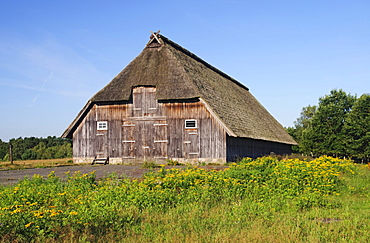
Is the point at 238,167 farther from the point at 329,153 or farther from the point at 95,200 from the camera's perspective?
the point at 329,153

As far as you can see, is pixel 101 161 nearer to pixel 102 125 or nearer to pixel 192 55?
pixel 102 125

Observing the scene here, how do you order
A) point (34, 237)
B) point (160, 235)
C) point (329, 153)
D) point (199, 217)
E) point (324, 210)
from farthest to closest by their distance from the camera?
1. point (329, 153)
2. point (324, 210)
3. point (199, 217)
4. point (160, 235)
5. point (34, 237)

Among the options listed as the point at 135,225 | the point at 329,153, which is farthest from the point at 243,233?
the point at 329,153

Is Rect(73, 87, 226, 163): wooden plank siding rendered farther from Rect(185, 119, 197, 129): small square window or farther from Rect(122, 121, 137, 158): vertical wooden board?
Rect(185, 119, 197, 129): small square window

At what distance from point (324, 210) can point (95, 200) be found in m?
5.80

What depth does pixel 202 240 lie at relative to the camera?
6.81 metres

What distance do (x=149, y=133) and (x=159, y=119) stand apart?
1.20 m

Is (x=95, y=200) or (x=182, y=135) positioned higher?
(x=182, y=135)

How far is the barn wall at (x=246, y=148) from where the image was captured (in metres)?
24.6

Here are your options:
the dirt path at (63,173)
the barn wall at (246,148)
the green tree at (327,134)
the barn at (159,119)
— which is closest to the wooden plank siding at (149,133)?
the barn at (159,119)

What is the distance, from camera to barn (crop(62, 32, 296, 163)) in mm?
24203

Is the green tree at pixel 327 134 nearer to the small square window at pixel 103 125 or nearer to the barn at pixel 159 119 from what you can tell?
the barn at pixel 159 119

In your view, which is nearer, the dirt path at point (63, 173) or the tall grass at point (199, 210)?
the tall grass at point (199, 210)

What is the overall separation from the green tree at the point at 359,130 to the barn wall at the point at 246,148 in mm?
16328
